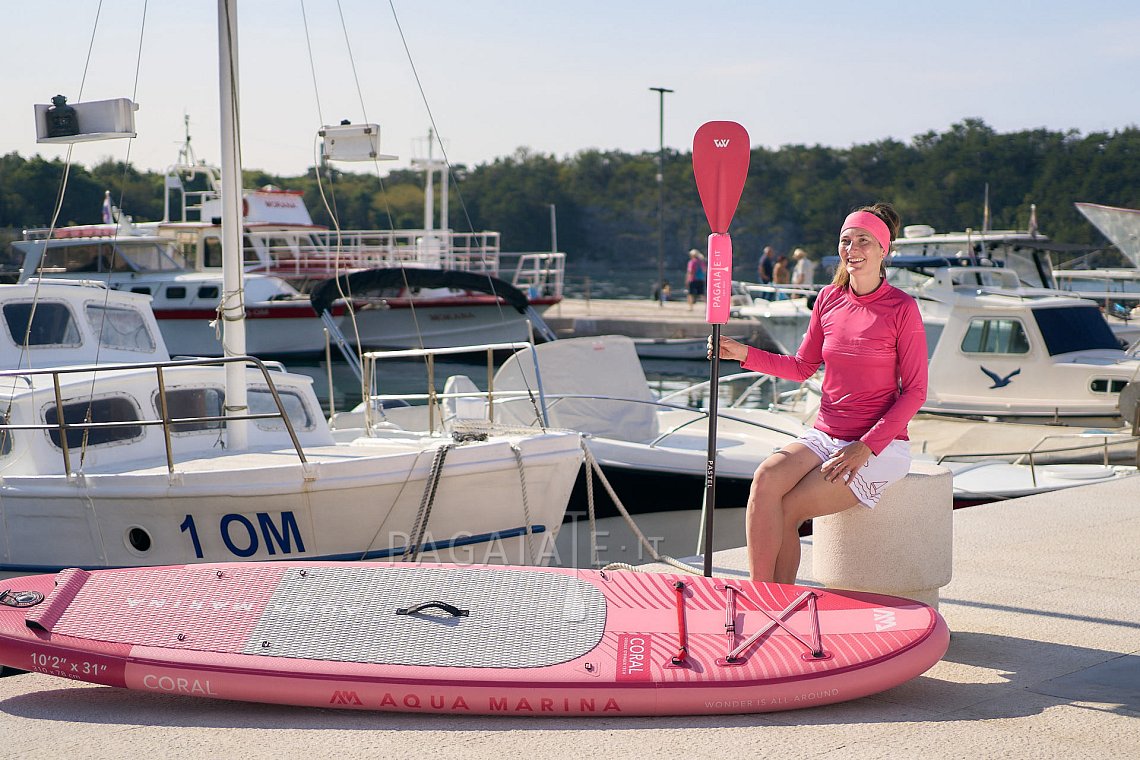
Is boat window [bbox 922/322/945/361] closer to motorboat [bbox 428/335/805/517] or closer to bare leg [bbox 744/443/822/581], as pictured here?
motorboat [bbox 428/335/805/517]

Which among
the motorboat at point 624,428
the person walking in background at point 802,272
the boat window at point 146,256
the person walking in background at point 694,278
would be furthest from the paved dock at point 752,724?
the person walking in background at point 694,278

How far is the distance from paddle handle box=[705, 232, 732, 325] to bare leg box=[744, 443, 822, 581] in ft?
3.09

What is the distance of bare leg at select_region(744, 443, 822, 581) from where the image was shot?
4719 mm

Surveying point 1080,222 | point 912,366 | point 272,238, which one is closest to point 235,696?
point 912,366

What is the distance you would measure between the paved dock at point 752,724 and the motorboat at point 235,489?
2851mm

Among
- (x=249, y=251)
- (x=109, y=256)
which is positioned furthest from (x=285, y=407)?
(x=249, y=251)

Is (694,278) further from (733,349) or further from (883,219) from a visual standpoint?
(883,219)

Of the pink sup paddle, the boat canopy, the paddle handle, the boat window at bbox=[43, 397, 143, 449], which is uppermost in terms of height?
the pink sup paddle

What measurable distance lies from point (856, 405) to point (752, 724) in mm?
1407

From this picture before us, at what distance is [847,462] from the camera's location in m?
4.61

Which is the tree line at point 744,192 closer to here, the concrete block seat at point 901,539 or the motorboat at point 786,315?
the motorboat at point 786,315

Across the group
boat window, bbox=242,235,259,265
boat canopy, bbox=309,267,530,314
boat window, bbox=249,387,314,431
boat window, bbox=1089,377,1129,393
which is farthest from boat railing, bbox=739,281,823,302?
boat window, bbox=242,235,259,265

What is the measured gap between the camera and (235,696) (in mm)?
4281

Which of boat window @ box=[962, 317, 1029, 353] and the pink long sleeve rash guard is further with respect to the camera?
boat window @ box=[962, 317, 1029, 353]
